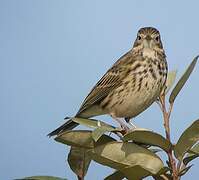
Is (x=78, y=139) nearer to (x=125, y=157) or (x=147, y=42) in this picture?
(x=125, y=157)

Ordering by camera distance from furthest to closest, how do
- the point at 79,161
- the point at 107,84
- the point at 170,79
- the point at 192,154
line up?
1. the point at 107,84
2. the point at 170,79
3. the point at 79,161
4. the point at 192,154

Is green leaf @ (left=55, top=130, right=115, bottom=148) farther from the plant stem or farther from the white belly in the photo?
the white belly

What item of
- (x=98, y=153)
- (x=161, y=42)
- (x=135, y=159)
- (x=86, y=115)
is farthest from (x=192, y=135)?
(x=161, y=42)

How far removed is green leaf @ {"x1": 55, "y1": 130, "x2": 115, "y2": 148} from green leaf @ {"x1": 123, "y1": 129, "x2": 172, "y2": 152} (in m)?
0.17

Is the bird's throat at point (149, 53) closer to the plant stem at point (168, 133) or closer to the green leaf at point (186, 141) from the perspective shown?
the plant stem at point (168, 133)

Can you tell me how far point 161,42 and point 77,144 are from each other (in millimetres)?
3452

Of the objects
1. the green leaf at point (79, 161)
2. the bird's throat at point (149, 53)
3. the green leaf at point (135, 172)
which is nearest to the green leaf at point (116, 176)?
the green leaf at point (79, 161)

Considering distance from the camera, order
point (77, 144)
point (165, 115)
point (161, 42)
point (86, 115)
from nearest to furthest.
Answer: point (77, 144) → point (165, 115) → point (86, 115) → point (161, 42)

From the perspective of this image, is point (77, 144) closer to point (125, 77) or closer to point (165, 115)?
point (165, 115)

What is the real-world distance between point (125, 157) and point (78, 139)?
0.89 feet

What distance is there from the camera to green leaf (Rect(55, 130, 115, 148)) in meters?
2.42

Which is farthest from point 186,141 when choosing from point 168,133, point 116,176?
point 116,176

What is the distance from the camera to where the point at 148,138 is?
2438 mm

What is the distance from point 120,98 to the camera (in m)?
5.33
